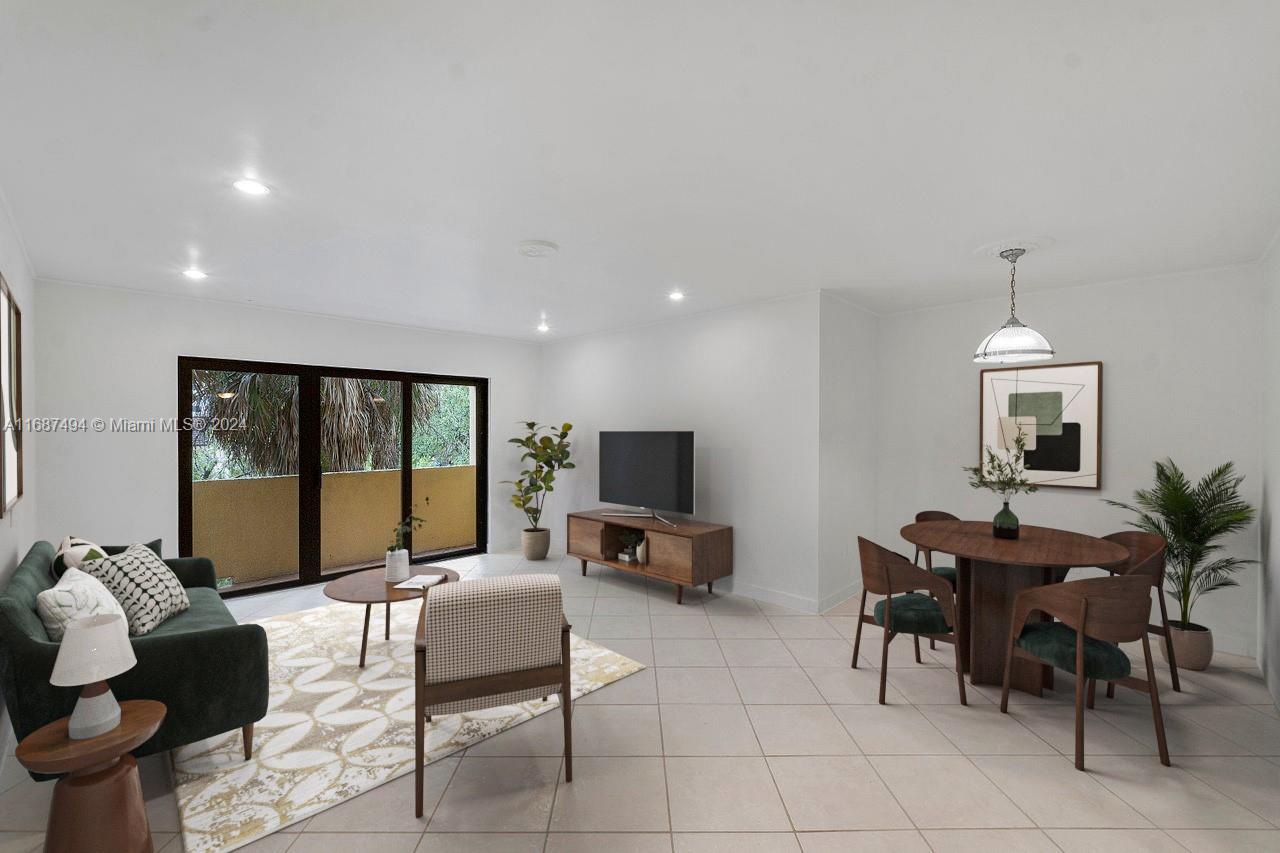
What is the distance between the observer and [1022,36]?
157cm

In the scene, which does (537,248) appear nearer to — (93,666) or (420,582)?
(420,582)

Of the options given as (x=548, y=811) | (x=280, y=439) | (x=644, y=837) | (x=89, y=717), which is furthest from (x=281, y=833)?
(x=280, y=439)

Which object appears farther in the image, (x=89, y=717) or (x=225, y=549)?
(x=225, y=549)

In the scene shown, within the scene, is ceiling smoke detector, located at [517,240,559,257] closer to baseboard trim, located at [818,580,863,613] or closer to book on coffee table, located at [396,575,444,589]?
book on coffee table, located at [396,575,444,589]

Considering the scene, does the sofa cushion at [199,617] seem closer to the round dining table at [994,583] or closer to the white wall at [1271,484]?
the round dining table at [994,583]

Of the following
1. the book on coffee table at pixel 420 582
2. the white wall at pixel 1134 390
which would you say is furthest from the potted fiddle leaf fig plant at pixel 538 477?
the white wall at pixel 1134 390

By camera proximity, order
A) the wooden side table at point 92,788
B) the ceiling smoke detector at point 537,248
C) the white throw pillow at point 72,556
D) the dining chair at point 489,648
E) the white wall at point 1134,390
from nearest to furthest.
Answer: the wooden side table at point 92,788 → the dining chair at point 489,648 → the white throw pillow at point 72,556 → the ceiling smoke detector at point 537,248 → the white wall at point 1134,390

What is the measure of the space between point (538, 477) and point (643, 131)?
4910 mm

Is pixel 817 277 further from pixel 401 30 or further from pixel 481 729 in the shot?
pixel 481 729

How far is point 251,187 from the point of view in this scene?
8.25 feet

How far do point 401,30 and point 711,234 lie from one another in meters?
1.92

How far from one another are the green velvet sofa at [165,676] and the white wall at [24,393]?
36 cm

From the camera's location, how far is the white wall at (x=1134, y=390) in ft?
12.2

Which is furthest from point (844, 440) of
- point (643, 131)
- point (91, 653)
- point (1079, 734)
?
point (91, 653)
